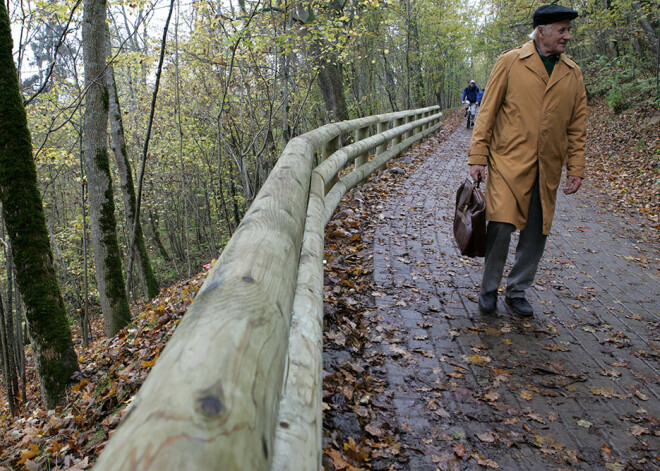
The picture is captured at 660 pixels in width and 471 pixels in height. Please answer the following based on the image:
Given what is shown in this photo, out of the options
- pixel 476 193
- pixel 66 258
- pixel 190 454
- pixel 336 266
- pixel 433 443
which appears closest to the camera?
pixel 190 454

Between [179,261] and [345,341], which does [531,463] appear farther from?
[179,261]

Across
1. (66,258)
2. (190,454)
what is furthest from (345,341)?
(66,258)

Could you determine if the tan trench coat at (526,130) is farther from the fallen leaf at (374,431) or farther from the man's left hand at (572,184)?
the fallen leaf at (374,431)

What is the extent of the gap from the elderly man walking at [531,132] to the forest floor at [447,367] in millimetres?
823

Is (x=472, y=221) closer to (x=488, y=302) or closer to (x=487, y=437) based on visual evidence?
(x=488, y=302)

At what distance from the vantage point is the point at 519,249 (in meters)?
4.18

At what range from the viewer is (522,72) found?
12.1 ft

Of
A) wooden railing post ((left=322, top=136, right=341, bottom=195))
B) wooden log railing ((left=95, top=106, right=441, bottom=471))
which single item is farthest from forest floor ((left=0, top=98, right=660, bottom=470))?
wooden log railing ((left=95, top=106, right=441, bottom=471))

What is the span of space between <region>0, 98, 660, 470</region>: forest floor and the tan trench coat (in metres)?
1.02

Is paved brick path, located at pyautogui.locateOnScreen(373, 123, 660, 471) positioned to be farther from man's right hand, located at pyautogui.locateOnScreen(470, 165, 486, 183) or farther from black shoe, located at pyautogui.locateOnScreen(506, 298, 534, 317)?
man's right hand, located at pyautogui.locateOnScreen(470, 165, 486, 183)

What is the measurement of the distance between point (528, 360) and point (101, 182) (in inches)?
315

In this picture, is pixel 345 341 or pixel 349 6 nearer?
pixel 345 341

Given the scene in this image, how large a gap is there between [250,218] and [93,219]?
25.7 feet

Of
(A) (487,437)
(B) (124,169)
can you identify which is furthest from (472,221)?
(B) (124,169)
